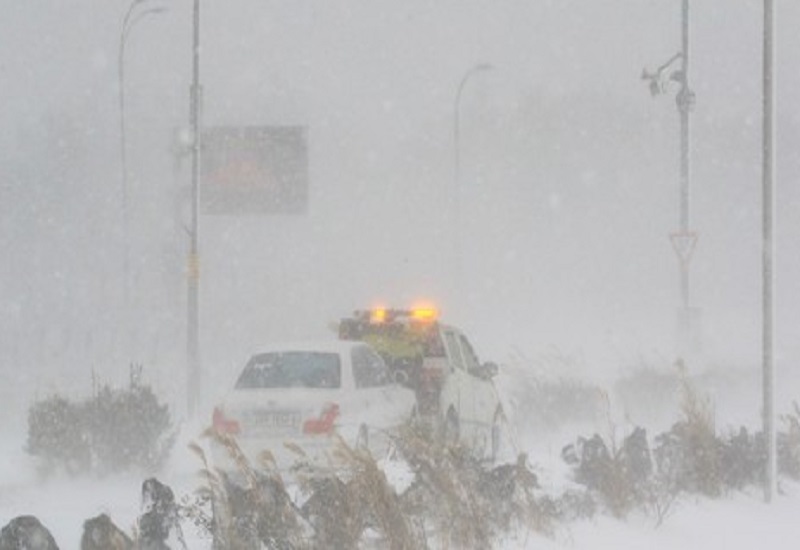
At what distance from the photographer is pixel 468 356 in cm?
1816

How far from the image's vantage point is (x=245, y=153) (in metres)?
41.3

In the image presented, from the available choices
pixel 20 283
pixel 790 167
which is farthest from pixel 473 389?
pixel 790 167

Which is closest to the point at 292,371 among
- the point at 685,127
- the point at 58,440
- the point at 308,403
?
the point at 308,403

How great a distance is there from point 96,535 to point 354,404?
575 cm

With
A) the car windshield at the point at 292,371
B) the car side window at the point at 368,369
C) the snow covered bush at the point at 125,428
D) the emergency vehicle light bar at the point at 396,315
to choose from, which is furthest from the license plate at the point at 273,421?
the snow covered bush at the point at 125,428

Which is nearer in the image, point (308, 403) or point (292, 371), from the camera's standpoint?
point (308, 403)

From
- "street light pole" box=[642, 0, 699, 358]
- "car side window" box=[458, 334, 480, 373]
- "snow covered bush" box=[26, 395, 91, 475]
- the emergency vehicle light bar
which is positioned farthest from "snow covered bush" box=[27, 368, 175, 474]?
"street light pole" box=[642, 0, 699, 358]

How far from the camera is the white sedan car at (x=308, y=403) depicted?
46.3ft

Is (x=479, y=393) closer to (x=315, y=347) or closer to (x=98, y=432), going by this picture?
(x=315, y=347)

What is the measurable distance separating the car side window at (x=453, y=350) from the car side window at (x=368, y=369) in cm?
142

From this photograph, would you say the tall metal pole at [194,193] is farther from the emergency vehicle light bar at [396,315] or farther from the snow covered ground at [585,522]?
the emergency vehicle light bar at [396,315]

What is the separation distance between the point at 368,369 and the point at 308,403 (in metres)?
1.20

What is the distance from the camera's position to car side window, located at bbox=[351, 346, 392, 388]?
14.9 m

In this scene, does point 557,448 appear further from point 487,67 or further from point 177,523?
point 487,67
